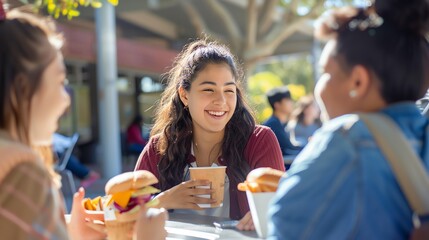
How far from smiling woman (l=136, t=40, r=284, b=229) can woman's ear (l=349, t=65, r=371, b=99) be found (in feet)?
4.35

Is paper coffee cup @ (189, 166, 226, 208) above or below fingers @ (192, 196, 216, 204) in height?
above

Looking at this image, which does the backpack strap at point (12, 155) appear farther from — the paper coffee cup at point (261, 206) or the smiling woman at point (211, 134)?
the smiling woman at point (211, 134)

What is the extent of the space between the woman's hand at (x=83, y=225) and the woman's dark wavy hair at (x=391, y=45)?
1085 millimetres

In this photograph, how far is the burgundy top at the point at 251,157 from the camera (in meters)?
2.70

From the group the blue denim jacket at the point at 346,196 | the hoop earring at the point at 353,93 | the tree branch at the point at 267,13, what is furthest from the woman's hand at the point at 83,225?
the tree branch at the point at 267,13

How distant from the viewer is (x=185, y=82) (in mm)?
2982

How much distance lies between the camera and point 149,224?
5.36 feet

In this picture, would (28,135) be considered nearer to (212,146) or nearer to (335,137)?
(335,137)

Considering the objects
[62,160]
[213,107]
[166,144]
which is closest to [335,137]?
[213,107]

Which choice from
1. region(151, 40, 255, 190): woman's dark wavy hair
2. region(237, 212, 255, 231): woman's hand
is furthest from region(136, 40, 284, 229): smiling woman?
region(237, 212, 255, 231): woman's hand

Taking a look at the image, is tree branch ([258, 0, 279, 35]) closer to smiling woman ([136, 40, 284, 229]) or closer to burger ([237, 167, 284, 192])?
smiling woman ([136, 40, 284, 229])

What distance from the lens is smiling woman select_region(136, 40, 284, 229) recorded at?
109 inches

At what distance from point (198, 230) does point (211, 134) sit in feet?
2.92

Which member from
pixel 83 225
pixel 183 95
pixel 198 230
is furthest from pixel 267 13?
pixel 83 225
